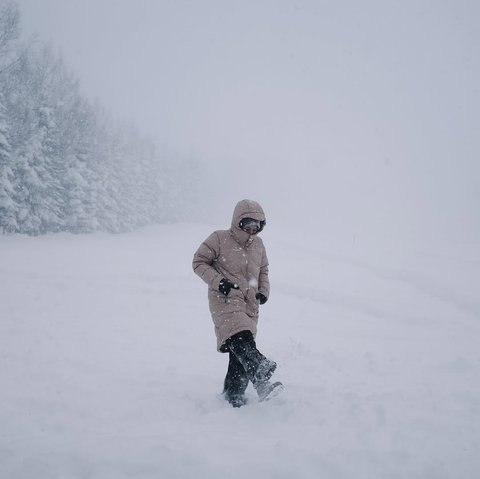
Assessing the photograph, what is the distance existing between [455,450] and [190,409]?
2869 mm

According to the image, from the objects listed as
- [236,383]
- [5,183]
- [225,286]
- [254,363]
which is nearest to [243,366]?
[254,363]

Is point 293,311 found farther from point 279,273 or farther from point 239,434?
point 239,434

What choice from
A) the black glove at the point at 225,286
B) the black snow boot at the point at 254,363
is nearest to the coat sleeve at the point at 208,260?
the black glove at the point at 225,286

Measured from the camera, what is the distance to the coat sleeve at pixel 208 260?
4605 mm

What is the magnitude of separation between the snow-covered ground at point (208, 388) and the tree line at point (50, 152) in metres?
14.0

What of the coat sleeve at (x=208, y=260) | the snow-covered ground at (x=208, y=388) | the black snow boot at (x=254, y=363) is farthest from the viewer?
the coat sleeve at (x=208, y=260)

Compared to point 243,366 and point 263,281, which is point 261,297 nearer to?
point 263,281

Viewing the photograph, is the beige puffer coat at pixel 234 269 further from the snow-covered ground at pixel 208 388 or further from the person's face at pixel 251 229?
the snow-covered ground at pixel 208 388

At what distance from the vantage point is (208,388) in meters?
5.51

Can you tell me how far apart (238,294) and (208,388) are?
1.75 meters

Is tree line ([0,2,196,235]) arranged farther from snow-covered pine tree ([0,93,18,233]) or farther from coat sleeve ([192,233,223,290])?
coat sleeve ([192,233,223,290])

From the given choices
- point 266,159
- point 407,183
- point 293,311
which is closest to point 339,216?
point 266,159

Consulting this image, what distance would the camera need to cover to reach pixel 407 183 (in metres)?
143

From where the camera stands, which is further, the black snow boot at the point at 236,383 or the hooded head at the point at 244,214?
the hooded head at the point at 244,214
